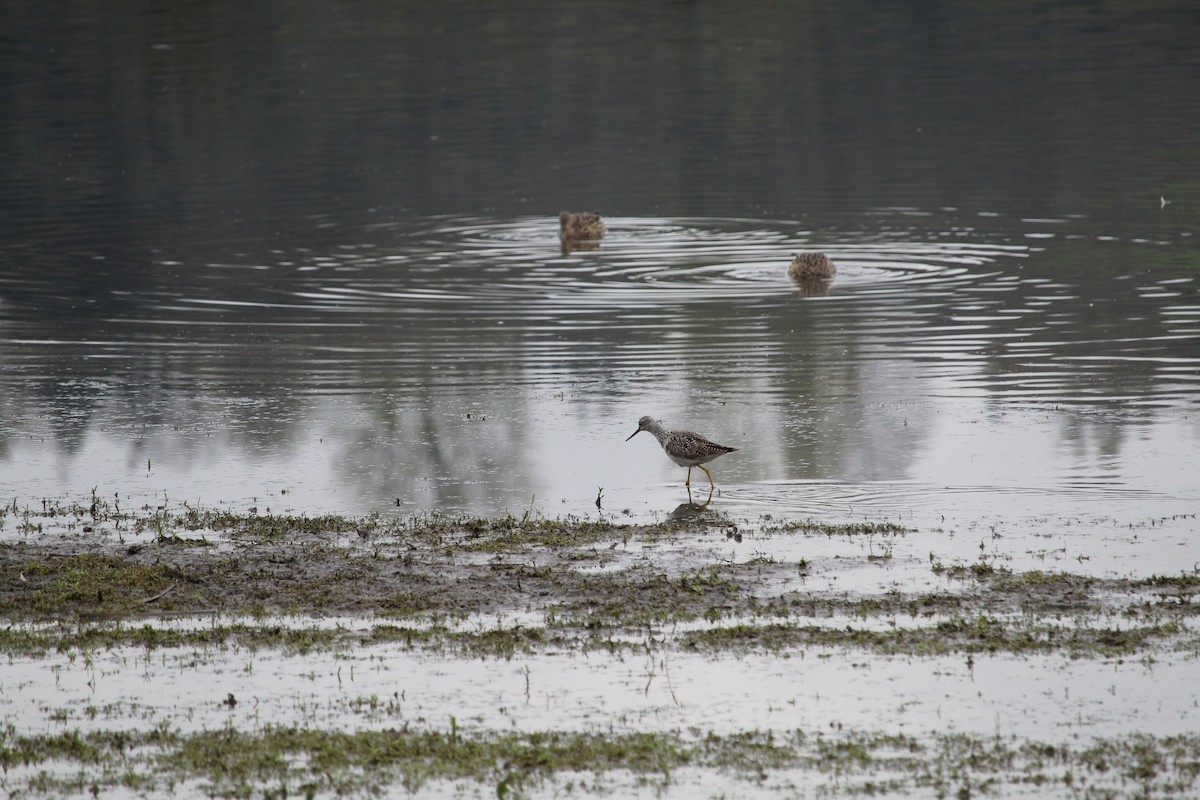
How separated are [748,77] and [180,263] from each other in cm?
3701

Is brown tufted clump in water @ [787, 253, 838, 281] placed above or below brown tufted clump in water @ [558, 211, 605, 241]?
below

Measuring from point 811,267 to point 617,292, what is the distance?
2626 millimetres

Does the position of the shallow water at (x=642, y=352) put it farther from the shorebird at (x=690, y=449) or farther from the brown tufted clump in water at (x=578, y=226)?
the brown tufted clump in water at (x=578, y=226)

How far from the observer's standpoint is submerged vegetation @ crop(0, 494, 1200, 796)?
23.1ft

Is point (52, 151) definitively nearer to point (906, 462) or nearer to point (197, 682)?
point (906, 462)

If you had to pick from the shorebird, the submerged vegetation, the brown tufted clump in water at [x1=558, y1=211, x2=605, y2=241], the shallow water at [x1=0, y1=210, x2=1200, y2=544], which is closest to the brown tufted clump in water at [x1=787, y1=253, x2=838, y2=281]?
the shallow water at [x1=0, y1=210, x2=1200, y2=544]

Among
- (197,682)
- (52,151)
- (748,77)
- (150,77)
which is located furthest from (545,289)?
(150,77)

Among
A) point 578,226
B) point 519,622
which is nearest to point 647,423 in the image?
point 519,622

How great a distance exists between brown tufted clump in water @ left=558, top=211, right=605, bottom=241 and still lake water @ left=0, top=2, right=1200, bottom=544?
0.51 meters

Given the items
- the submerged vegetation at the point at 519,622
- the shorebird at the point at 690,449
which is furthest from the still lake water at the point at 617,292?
the submerged vegetation at the point at 519,622

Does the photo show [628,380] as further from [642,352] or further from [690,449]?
A: [690,449]

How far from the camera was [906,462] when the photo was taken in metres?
13.0

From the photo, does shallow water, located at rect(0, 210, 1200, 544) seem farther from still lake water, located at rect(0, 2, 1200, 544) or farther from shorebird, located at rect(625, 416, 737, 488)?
shorebird, located at rect(625, 416, 737, 488)

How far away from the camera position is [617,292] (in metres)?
23.3
